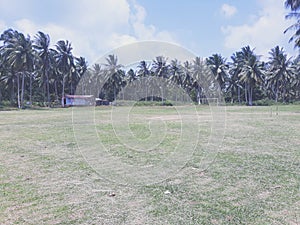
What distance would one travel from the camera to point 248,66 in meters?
43.7

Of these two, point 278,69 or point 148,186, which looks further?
point 278,69

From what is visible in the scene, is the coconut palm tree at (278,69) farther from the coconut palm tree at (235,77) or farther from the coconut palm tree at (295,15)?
the coconut palm tree at (295,15)

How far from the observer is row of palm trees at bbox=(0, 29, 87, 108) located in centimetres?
3391

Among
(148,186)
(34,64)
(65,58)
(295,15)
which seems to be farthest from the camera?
(65,58)

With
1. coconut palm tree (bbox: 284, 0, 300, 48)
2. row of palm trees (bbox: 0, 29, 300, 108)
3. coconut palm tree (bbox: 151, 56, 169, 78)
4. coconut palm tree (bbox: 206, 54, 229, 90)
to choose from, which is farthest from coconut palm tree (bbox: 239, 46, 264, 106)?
coconut palm tree (bbox: 151, 56, 169, 78)

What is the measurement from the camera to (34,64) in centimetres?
3559

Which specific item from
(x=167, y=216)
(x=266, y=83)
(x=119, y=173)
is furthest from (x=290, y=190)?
(x=266, y=83)

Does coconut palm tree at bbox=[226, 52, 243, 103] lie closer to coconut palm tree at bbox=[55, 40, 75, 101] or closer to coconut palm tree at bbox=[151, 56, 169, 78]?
coconut palm tree at bbox=[55, 40, 75, 101]

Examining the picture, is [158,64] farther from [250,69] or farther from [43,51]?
[250,69]

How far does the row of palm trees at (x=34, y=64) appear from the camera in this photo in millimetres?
33906

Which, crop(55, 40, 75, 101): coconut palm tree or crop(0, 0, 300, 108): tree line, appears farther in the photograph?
crop(55, 40, 75, 101): coconut palm tree

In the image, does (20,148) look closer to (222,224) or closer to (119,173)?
(119,173)

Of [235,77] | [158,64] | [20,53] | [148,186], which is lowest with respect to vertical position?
[148,186]

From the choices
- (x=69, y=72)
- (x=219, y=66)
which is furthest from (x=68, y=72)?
(x=219, y=66)
